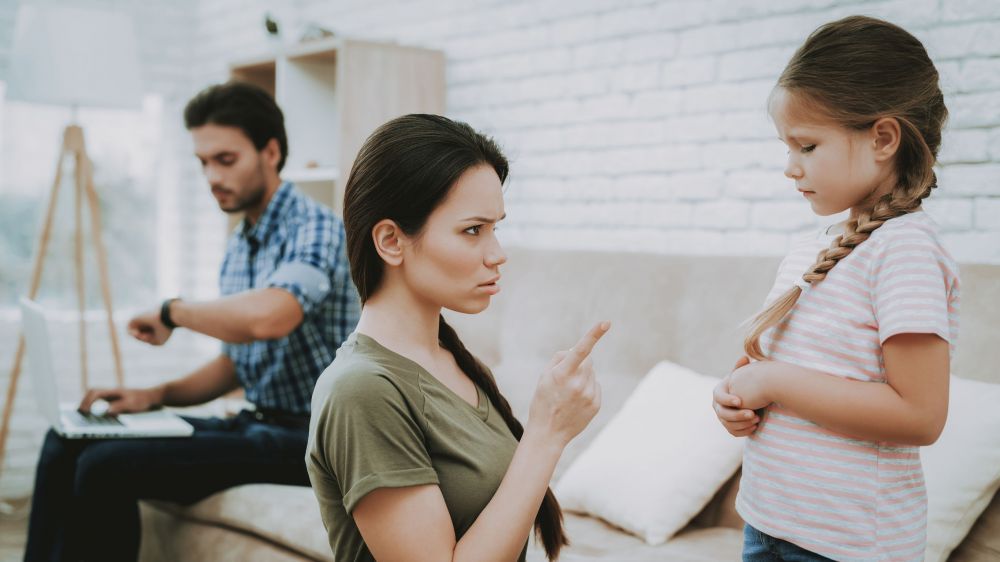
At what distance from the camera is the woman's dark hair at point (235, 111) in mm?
2418

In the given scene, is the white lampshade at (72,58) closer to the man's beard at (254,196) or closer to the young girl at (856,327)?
the man's beard at (254,196)

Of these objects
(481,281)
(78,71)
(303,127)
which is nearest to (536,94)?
(303,127)

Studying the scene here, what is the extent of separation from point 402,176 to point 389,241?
0.27 ft

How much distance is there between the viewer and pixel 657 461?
1.97 m

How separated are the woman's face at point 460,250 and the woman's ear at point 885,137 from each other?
0.46 m

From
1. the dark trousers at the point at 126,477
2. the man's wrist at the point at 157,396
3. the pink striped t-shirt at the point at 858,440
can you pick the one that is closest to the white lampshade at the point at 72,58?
the man's wrist at the point at 157,396

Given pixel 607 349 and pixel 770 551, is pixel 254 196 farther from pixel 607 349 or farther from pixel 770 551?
pixel 770 551

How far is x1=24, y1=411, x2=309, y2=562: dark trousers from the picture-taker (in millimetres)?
2068

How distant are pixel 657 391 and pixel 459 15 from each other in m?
1.86

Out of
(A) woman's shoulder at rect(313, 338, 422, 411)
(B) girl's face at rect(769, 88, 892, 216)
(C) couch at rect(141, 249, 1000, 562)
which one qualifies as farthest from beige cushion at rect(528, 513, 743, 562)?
(B) girl's face at rect(769, 88, 892, 216)

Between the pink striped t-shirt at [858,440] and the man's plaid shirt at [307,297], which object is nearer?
the pink striped t-shirt at [858,440]

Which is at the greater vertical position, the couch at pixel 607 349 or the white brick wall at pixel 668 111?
the white brick wall at pixel 668 111

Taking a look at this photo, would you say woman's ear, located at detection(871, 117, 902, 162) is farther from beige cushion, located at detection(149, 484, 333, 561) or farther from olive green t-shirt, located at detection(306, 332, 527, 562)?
beige cushion, located at detection(149, 484, 333, 561)

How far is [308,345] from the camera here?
2326 millimetres
